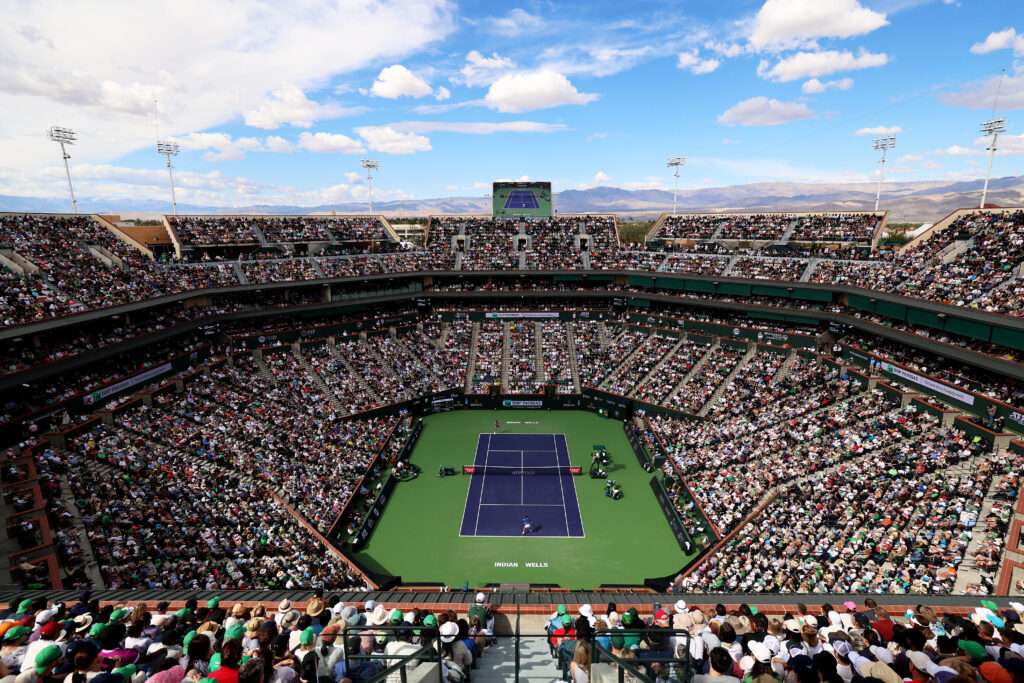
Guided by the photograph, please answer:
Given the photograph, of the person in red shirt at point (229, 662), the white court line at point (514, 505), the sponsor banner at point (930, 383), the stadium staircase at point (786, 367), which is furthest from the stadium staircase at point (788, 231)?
the person in red shirt at point (229, 662)

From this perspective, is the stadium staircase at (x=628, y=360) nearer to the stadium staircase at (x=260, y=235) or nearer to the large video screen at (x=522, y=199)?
the large video screen at (x=522, y=199)

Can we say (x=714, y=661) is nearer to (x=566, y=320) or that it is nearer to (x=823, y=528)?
(x=823, y=528)

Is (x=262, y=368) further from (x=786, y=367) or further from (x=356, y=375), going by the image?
(x=786, y=367)

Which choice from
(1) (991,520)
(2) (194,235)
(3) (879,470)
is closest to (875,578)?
(1) (991,520)

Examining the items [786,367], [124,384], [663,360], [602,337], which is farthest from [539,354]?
[124,384]

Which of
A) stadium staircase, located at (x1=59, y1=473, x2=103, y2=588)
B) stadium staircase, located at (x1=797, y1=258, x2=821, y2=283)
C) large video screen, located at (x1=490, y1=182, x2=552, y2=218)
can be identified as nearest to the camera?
stadium staircase, located at (x1=59, y1=473, x2=103, y2=588)

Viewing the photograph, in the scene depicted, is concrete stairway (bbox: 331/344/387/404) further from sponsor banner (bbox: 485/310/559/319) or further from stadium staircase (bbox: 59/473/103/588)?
stadium staircase (bbox: 59/473/103/588)

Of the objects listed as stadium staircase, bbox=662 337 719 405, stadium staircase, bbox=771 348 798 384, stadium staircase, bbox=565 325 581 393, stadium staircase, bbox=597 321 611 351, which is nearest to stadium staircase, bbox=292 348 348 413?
stadium staircase, bbox=565 325 581 393
